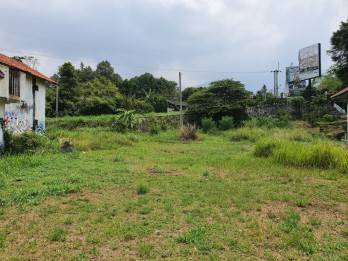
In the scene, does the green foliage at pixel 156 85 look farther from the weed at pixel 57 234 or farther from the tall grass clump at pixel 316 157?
the weed at pixel 57 234

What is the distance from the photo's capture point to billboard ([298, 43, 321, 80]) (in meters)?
32.2

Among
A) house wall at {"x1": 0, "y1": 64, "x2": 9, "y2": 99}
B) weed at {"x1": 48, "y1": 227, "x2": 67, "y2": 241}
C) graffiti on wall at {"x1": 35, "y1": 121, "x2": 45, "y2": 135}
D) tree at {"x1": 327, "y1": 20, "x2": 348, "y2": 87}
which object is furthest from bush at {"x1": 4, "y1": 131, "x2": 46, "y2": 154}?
tree at {"x1": 327, "y1": 20, "x2": 348, "y2": 87}

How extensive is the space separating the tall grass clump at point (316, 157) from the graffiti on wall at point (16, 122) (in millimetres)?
13927

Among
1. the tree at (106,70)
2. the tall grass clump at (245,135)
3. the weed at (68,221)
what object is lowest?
the weed at (68,221)

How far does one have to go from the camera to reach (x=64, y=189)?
21.8ft

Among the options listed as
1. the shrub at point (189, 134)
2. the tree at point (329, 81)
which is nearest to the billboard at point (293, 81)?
the tree at point (329, 81)

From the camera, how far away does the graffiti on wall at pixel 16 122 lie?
16303mm

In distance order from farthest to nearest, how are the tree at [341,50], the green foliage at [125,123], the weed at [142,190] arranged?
1. the tree at [341,50]
2. the green foliage at [125,123]
3. the weed at [142,190]

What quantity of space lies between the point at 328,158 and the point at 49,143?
1171cm

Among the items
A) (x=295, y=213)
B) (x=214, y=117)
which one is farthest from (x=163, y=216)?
(x=214, y=117)

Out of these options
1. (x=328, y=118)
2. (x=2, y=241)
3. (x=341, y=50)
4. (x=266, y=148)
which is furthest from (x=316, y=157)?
(x=341, y=50)

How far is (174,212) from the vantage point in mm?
5238

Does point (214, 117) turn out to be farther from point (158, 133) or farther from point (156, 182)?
point (156, 182)

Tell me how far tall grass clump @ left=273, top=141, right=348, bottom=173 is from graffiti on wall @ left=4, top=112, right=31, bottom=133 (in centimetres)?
1393
